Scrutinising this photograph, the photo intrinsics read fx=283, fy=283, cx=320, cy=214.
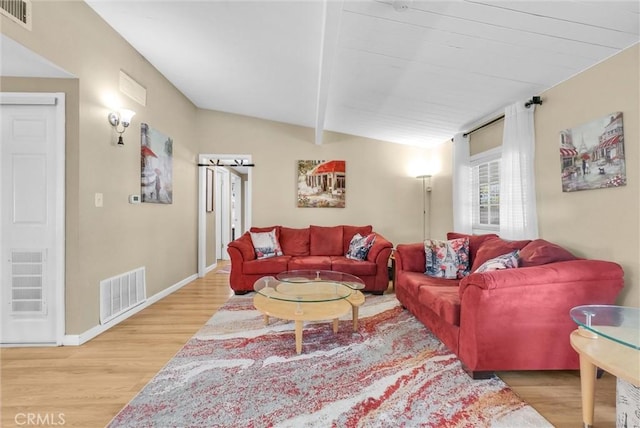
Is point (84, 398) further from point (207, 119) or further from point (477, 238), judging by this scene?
point (207, 119)

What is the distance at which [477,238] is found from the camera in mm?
3113

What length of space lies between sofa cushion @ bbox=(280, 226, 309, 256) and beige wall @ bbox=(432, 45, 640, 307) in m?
2.96

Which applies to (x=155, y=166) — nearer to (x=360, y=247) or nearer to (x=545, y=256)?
(x=360, y=247)

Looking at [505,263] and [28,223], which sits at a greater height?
[28,223]

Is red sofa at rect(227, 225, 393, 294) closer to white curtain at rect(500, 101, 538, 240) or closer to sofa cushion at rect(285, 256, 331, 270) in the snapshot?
sofa cushion at rect(285, 256, 331, 270)

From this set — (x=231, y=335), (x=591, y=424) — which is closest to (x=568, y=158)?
(x=591, y=424)

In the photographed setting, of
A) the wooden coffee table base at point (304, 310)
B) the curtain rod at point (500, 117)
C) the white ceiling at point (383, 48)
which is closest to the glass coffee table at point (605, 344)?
the wooden coffee table base at point (304, 310)

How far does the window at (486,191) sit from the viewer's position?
338 cm

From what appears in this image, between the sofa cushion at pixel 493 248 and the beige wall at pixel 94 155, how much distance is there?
354 centimetres

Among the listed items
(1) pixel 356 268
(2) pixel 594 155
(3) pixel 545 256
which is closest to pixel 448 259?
(3) pixel 545 256

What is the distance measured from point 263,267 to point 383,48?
2.86 meters

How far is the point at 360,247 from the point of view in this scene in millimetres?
4020

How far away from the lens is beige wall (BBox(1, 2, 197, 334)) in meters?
2.27

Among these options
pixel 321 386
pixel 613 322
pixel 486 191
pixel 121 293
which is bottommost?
pixel 321 386
